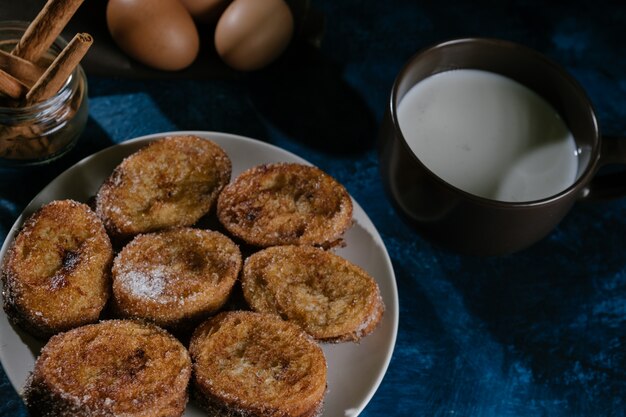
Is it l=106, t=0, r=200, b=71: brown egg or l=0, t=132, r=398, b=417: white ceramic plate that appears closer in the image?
l=0, t=132, r=398, b=417: white ceramic plate

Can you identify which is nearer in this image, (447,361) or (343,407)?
(343,407)

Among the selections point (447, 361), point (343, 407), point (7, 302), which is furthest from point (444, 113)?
point (7, 302)

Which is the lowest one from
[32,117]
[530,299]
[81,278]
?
[530,299]

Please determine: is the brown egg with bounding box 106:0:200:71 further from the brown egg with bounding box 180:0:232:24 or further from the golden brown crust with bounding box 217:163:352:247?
the golden brown crust with bounding box 217:163:352:247

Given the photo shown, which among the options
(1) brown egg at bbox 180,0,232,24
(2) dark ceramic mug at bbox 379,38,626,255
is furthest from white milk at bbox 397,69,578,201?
(1) brown egg at bbox 180,0,232,24

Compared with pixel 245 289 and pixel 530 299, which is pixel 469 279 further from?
pixel 245 289
